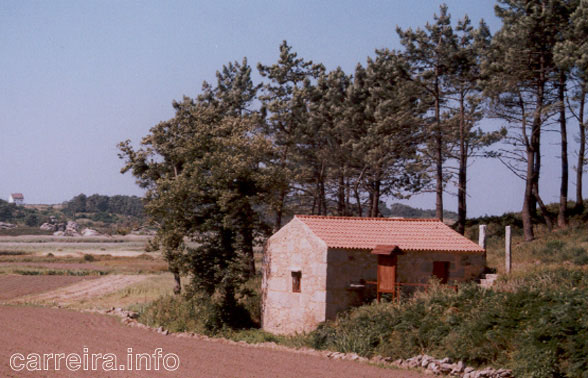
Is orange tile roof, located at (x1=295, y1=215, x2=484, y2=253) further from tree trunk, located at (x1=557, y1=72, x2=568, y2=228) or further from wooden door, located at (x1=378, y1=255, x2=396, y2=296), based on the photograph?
tree trunk, located at (x1=557, y1=72, x2=568, y2=228)

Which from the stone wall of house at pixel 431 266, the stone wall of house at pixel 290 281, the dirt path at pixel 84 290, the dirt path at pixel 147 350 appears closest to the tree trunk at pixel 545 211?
the stone wall of house at pixel 431 266

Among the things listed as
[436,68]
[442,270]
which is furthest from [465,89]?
[442,270]

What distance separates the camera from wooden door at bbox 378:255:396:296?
2461 cm

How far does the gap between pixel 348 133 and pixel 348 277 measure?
69.1ft

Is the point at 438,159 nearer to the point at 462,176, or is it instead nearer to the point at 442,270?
the point at 462,176

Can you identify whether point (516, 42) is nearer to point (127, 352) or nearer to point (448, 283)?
point (448, 283)

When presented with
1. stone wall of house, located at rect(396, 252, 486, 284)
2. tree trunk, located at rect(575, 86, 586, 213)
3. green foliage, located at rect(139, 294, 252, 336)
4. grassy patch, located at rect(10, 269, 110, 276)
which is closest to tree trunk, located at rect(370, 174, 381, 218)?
tree trunk, located at rect(575, 86, 586, 213)

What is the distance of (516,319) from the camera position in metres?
18.0

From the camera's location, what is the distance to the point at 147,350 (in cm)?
2167

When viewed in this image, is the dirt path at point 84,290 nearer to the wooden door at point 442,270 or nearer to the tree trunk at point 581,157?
the wooden door at point 442,270

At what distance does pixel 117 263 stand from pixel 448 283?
166 ft

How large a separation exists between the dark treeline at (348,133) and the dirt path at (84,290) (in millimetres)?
9226

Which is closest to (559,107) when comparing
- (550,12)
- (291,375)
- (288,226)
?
(550,12)

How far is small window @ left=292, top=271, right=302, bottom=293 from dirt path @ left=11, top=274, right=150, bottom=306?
18.0m
